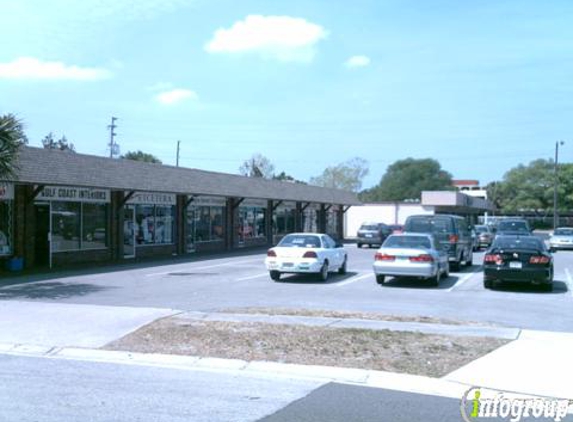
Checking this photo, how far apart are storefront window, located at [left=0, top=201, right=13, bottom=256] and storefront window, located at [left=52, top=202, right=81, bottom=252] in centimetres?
197

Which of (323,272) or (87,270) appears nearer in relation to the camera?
(323,272)

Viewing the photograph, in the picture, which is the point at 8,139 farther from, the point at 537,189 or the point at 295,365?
the point at 537,189

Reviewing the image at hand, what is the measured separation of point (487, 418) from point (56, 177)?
19.5 metres

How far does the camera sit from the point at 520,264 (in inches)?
685

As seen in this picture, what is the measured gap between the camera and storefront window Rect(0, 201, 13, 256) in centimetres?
2173

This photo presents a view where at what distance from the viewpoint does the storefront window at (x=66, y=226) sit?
24.0 meters

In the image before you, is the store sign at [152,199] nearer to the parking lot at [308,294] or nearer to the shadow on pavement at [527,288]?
the parking lot at [308,294]

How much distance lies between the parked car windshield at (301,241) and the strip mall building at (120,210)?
8281mm

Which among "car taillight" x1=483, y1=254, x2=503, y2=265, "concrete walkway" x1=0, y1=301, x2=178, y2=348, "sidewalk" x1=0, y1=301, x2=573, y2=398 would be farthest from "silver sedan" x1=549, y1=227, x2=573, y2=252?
"concrete walkway" x1=0, y1=301, x2=178, y2=348

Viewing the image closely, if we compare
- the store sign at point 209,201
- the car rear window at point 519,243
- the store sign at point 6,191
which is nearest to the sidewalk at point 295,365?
the car rear window at point 519,243

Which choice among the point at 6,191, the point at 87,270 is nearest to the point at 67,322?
the point at 87,270

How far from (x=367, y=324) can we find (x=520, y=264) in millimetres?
7335

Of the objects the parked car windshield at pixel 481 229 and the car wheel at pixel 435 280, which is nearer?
the car wheel at pixel 435 280

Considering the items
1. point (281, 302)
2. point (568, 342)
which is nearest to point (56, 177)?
point (281, 302)
